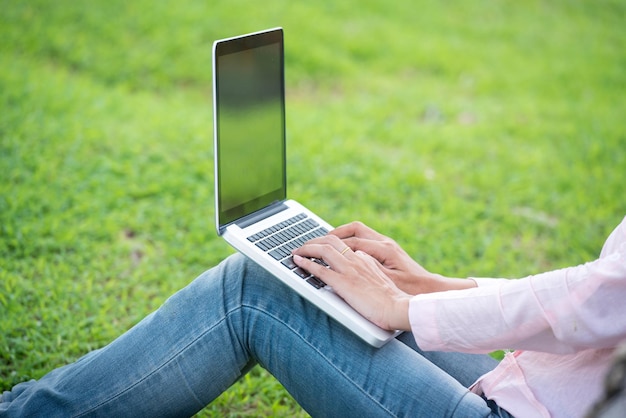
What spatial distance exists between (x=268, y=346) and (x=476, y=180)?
106 inches

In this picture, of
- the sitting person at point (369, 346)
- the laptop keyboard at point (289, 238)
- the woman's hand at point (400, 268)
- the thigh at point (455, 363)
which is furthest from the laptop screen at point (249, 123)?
the thigh at point (455, 363)

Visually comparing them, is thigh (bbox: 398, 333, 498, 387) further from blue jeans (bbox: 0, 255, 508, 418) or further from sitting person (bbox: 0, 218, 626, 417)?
blue jeans (bbox: 0, 255, 508, 418)

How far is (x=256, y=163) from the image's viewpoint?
83.5 inches

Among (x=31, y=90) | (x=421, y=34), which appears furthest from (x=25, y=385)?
(x=421, y=34)

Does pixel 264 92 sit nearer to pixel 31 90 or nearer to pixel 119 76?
pixel 31 90

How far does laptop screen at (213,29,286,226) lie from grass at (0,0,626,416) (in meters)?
0.78

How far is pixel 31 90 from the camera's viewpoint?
13.8 ft

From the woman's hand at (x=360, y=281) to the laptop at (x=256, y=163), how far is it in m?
0.03

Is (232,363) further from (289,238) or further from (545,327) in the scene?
(545,327)

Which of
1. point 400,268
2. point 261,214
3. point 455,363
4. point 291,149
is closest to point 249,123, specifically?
point 261,214

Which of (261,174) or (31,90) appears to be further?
(31,90)

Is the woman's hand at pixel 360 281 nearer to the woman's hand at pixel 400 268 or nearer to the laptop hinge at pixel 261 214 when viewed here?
the woman's hand at pixel 400 268

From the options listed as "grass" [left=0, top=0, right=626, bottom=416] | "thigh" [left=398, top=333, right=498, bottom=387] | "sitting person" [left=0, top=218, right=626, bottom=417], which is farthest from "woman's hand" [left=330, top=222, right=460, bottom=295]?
"grass" [left=0, top=0, right=626, bottom=416]

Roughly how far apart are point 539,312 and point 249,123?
986 millimetres
